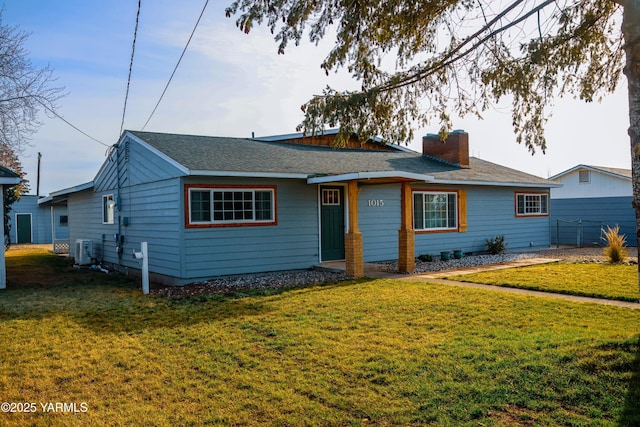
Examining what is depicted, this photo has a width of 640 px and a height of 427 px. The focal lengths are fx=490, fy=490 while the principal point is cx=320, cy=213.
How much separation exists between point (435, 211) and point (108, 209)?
9.99 meters

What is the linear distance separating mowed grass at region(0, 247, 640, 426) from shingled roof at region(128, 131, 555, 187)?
3768 millimetres

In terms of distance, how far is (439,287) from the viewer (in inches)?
356

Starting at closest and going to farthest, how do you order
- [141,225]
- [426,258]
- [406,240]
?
[406,240], [141,225], [426,258]

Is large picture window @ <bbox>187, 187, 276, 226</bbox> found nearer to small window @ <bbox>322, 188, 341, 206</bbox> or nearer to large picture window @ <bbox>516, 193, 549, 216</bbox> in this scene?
small window @ <bbox>322, 188, 341, 206</bbox>

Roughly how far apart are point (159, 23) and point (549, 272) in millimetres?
9502

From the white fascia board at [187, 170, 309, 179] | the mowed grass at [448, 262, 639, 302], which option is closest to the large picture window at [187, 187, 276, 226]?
the white fascia board at [187, 170, 309, 179]

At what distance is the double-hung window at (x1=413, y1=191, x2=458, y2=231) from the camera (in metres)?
14.3

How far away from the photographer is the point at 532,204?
17719 mm

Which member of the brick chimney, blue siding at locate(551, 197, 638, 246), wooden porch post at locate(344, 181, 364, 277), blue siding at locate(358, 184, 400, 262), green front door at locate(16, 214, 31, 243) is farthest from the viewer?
green front door at locate(16, 214, 31, 243)

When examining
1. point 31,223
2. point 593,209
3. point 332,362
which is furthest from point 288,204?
point 31,223

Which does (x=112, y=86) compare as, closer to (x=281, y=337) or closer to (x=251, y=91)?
(x=251, y=91)

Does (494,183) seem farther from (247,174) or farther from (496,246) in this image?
(247,174)

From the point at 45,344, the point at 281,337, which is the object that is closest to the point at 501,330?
the point at 281,337

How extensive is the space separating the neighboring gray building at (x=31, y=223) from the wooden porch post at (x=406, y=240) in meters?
23.2
